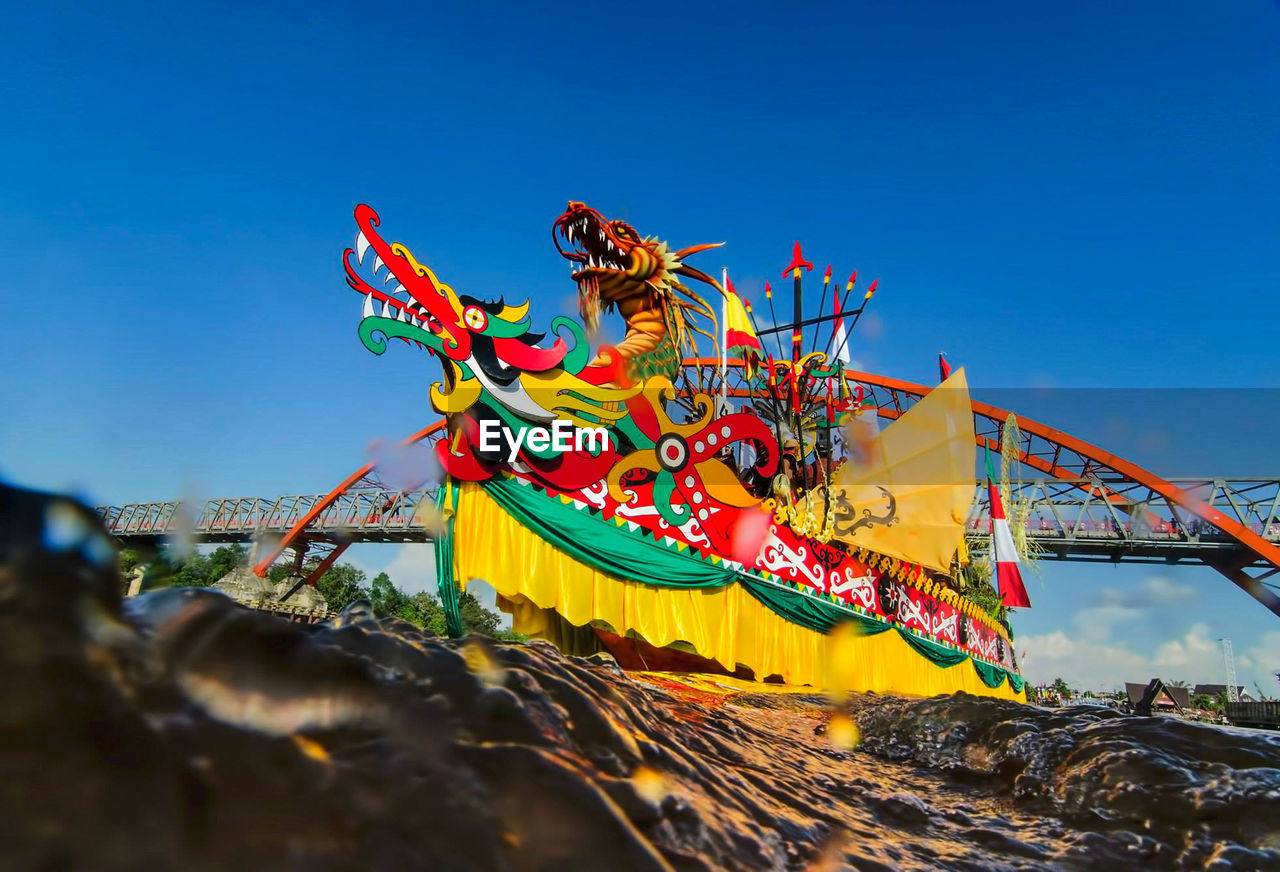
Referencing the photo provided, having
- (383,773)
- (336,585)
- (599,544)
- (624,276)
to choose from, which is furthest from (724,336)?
(336,585)

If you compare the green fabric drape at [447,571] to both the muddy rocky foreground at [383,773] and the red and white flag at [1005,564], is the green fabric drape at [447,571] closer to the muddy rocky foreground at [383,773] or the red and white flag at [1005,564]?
the muddy rocky foreground at [383,773]

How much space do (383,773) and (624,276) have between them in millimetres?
8004

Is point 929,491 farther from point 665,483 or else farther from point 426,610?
point 426,610

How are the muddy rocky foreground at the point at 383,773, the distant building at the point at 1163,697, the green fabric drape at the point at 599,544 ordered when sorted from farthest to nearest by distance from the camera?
1. the distant building at the point at 1163,697
2. the green fabric drape at the point at 599,544
3. the muddy rocky foreground at the point at 383,773

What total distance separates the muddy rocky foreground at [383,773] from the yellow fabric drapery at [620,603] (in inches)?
216

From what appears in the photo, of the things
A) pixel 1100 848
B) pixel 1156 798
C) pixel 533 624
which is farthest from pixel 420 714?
pixel 533 624

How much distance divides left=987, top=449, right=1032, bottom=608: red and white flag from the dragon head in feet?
19.2

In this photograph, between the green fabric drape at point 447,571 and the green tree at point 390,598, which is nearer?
the green fabric drape at point 447,571

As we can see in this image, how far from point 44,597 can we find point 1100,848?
3.27 feet

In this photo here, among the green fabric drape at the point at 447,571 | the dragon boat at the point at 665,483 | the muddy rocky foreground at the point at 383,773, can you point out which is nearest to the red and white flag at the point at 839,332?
the dragon boat at the point at 665,483

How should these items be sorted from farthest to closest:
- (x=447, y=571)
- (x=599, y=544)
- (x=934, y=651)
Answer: (x=934, y=651) < (x=599, y=544) < (x=447, y=571)

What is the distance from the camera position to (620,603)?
7078mm

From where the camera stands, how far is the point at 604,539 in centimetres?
703

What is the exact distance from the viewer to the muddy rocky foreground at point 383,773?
34cm
